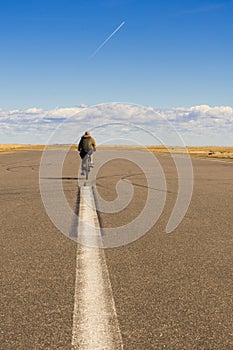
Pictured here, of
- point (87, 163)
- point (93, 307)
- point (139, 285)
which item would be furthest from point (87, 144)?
point (93, 307)

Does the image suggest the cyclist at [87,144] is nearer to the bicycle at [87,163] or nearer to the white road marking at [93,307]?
the bicycle at [87,163]

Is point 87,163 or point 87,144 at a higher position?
point 87,144

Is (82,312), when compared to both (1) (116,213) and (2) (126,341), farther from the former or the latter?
(1) (116,213)

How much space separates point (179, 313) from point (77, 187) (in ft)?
34.4

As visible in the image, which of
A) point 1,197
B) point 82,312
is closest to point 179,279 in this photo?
point 82,312

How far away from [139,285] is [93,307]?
711 mm

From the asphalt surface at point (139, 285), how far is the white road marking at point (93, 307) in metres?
0.06

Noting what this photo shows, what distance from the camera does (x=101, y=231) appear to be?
23.2 ft

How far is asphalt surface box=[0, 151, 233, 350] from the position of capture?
3.22m

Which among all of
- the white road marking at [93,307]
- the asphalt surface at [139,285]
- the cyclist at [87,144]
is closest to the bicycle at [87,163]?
the cyclist at [87,144]

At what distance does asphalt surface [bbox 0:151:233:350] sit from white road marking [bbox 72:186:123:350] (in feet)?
0.20

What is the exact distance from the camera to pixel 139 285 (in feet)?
14.3

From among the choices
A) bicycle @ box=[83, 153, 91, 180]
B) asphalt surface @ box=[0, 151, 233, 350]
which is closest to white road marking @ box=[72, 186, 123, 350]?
asphalt surface @ box=[0, 151, 233, 350]

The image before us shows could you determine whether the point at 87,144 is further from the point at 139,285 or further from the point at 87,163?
the point at 139,285
